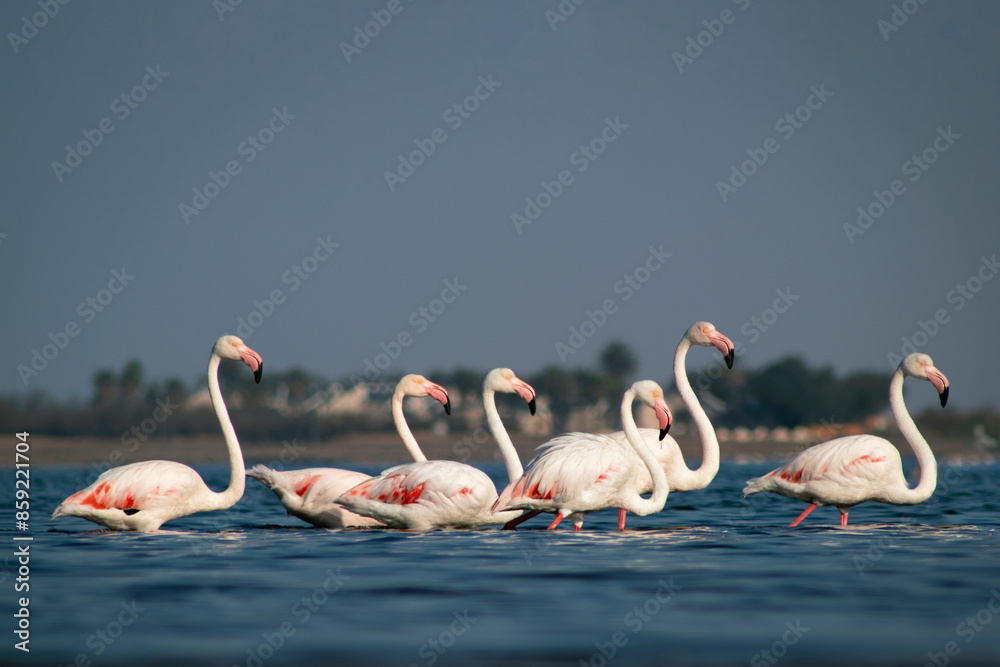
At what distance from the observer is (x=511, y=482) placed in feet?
37.2

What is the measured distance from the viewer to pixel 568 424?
99812 millimetres

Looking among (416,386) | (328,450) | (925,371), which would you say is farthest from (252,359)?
(328,450)

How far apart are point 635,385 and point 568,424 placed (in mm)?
88636

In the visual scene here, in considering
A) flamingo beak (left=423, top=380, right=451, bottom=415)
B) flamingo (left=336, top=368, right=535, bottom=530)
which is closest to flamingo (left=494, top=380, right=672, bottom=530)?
flamingo (left=336, top=368, right=535, bottom=530)

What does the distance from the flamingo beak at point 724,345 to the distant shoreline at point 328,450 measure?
3902 cm

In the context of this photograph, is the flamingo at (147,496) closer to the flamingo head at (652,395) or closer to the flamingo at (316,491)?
the flamingo at (316,491)

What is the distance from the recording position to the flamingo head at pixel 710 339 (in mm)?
12227

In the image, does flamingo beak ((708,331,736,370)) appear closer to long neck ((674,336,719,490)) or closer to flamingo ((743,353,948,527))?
long neck ((674,336,719,490))

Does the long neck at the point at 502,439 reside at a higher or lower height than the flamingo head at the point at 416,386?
lower

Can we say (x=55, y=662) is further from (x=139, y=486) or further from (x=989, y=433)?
(x=989, y=433)

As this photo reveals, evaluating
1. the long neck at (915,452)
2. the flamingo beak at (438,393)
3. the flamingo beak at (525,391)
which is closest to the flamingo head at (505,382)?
the flamingo beak at (525,391)

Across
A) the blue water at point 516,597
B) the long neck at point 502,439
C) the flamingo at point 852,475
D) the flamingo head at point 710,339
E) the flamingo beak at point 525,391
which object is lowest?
the blue water at point 516,597

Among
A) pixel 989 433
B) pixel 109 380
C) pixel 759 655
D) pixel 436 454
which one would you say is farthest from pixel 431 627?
pixel 109 380

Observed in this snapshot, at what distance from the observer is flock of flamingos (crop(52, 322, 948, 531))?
10695mm
